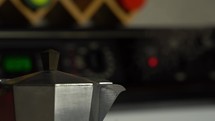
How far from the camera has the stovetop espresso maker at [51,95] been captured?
509 mm

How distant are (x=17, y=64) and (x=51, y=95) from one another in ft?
0.93

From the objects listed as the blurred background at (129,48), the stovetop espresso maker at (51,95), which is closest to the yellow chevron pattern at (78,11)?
the blurred background at (129,48)

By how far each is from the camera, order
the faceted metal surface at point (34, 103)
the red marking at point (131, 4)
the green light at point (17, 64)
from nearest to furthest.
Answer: the faceted metal surface at point (34, 103) < the green light at point (17, 64) < the red marking at point (131, 4)

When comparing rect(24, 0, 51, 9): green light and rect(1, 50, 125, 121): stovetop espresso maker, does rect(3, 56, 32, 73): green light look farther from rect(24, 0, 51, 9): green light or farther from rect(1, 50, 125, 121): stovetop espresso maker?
rect(1, 50, 125, 121): stovetop espresso maker

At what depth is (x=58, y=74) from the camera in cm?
52

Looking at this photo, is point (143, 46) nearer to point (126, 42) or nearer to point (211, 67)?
point (126, 42)

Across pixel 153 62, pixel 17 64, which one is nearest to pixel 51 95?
pixel 17 64

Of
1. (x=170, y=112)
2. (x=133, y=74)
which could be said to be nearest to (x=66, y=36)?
(x=133, y=74)

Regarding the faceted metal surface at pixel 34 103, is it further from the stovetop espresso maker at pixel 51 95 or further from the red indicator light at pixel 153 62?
the red indicator light at pixel 153 62

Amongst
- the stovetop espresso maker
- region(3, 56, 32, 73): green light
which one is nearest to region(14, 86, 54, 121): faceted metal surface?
the stovetop espresso maker

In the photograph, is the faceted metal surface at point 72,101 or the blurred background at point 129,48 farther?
the blurred background at point 129,48

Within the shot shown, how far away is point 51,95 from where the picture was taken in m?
0.51

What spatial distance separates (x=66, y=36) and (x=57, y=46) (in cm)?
3

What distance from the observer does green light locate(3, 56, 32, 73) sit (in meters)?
0.77
